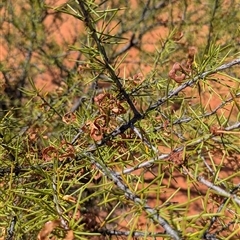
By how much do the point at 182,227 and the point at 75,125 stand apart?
0.44 meters

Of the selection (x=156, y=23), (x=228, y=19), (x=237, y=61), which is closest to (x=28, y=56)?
(x=156, y=23)

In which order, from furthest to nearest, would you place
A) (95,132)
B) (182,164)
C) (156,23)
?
(156,23) < (95,132) < (182,164)

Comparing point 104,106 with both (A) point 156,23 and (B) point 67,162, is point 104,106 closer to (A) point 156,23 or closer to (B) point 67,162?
(B) point 67,162

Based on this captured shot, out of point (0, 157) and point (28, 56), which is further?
point (28, 56)

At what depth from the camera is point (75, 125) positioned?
2.64 ft

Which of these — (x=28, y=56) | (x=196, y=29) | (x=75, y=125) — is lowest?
(x=196, y=29)

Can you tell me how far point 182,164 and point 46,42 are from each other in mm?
2378

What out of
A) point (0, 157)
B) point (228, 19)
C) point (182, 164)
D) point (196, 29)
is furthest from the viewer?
point (196, 29)

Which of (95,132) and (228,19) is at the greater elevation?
(95,132)

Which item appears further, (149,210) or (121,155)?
(121,155)

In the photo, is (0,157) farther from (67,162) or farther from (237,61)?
(237,61)

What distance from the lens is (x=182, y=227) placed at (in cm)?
40

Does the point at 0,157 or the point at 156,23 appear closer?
the point at 0,157

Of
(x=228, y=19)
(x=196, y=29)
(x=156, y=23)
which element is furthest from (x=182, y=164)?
(x=156, y=23)
